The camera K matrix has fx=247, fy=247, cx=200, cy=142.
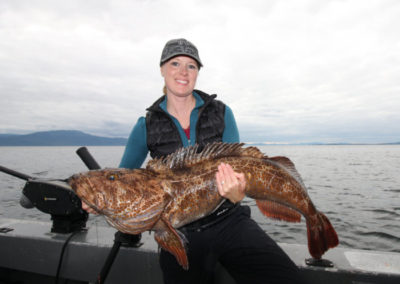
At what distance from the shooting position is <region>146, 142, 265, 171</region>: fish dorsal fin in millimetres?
2686

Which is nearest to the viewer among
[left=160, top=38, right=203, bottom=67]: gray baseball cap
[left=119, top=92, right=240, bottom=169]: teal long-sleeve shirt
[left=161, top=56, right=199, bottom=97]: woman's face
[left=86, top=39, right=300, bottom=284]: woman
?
[left=86, top=39, right=300, bottom=284]: woman

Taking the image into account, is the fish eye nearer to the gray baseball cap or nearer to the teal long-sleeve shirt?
the teal long-sleeve shirt

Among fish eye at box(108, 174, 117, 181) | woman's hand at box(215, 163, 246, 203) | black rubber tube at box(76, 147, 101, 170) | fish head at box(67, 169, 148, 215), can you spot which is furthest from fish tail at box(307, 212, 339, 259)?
black rubber tube at box(76, 147, 101, 170)

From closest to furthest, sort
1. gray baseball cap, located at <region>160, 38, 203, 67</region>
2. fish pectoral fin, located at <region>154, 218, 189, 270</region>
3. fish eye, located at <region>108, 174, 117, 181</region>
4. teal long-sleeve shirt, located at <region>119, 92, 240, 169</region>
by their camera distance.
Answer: fish pectoral fin, located at <region>154, 218, 189, 270</region> < fish eye, located at <region>108, 174, 117, 181</region> < gray baseball cap, located at <region>160, 38, 203, 67</region> < teal long-sleeve shirt, located at <region>119, 92, 240, 169</region>

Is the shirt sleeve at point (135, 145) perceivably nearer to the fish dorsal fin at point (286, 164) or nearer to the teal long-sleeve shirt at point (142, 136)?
the teal long-sleeve shirt at point (142, 136)

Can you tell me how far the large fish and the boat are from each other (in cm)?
45

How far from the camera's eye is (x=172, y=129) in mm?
3258

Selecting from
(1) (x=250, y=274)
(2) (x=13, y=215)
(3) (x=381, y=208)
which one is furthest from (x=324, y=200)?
(2) (x=13, y=215)

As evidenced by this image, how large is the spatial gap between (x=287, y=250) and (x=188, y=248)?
141cm

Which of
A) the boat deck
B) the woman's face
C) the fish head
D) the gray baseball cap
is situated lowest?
the boat deck

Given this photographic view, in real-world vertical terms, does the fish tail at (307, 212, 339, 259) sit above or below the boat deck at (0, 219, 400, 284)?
above

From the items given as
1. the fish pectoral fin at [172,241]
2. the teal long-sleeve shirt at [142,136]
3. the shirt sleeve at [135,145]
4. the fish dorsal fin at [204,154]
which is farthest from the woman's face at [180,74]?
the fish pectoral fin at [172,241]

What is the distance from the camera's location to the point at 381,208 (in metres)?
10.2

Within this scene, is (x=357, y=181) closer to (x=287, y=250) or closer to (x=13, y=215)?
(x=287, y=250)
